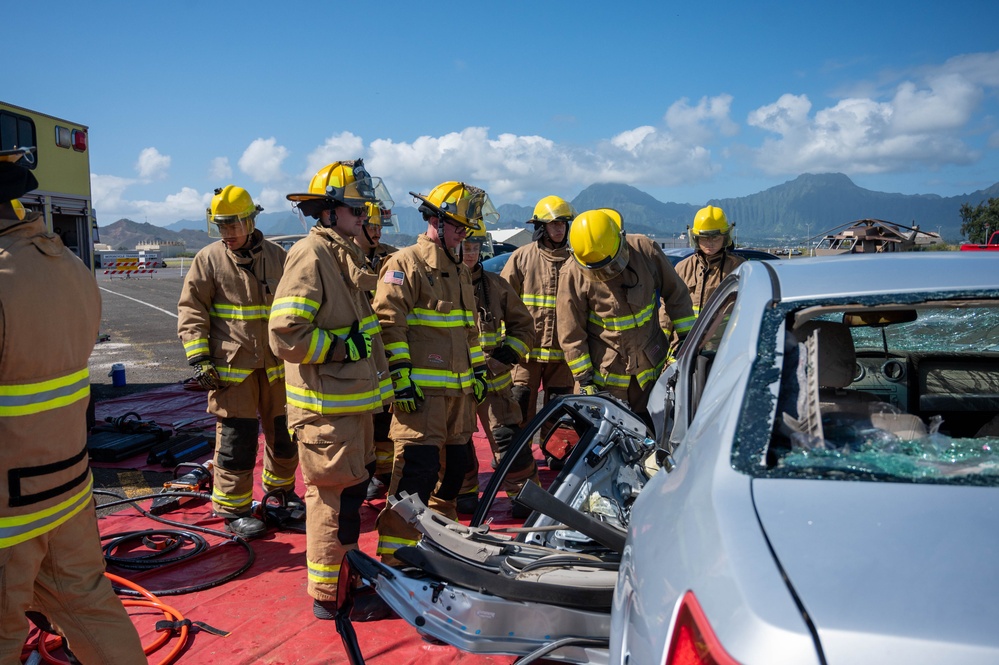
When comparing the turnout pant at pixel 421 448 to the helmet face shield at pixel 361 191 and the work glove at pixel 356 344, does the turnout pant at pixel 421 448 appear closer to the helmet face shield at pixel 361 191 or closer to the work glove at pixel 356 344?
the work glove at pixel 356 344

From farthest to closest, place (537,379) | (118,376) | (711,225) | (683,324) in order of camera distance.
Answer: (118,376) < (711,225) < (537,379) < (683,324)

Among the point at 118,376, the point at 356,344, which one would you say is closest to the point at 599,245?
the point at 356,344

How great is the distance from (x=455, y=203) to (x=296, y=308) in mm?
1253

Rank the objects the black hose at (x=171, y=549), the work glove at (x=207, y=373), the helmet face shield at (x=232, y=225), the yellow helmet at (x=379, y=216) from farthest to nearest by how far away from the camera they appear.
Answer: the yellow helmet at (x=379, y=216) < the helmet face shield at (x=232, y=225) < the work glove at (x=207, y=373) < the black hose at (x=171, y=549)

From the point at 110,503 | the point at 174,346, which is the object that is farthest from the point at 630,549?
the point at 174,346

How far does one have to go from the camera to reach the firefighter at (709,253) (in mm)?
6598

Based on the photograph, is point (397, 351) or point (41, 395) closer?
point (41, 395)

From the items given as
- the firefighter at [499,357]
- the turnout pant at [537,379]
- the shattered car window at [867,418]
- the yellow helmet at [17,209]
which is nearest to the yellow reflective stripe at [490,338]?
the firefighter at [499,357]

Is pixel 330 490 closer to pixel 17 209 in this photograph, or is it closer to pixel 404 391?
pixel 404 391

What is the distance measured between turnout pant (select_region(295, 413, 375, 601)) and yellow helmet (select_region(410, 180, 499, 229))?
1317 millimetres

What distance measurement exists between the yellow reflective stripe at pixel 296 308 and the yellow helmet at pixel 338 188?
1.88ft

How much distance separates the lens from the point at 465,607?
7.36 ft

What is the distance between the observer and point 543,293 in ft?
20.4

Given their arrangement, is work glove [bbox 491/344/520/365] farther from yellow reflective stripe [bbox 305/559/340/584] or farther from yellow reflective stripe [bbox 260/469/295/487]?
yellow reflective stripe [bbox 305/559/340/584]
